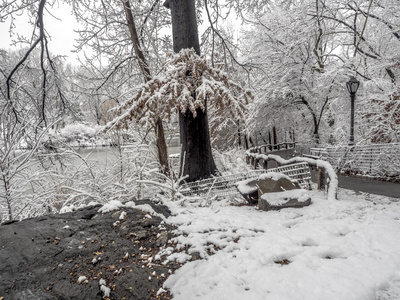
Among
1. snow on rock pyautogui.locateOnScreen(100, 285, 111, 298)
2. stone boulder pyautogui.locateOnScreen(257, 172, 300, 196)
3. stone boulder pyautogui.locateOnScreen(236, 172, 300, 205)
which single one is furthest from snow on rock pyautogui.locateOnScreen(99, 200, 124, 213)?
stone boulder pyautogui.locateOnScreen(257, 172, 300, 196)

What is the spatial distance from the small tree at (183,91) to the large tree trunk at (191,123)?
25.7 inches

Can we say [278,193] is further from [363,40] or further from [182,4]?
[363,40]

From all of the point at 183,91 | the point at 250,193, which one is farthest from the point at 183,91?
the point at 250,193

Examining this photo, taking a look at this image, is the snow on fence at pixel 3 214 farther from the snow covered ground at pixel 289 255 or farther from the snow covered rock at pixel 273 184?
the snow covered rock at pixel 273 184

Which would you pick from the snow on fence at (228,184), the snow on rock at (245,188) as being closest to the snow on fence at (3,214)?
the snow on fence at (228,184)

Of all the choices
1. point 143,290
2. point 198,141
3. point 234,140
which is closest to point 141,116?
point 198,141

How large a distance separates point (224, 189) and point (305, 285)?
3471 mm

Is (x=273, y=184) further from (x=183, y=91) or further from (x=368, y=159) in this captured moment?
(x=368, y=159)

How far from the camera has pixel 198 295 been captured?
1916 millimetres

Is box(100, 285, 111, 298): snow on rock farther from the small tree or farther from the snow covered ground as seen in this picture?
the small tree

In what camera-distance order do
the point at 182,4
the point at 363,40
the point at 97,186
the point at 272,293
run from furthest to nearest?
the point at 363,40, the point at 182,4, the point at 97,186, the point at 272,293

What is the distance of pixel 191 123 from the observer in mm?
5961

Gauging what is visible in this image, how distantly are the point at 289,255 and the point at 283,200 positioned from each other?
1.67m

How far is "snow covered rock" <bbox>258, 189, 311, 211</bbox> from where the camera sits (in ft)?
12.8
